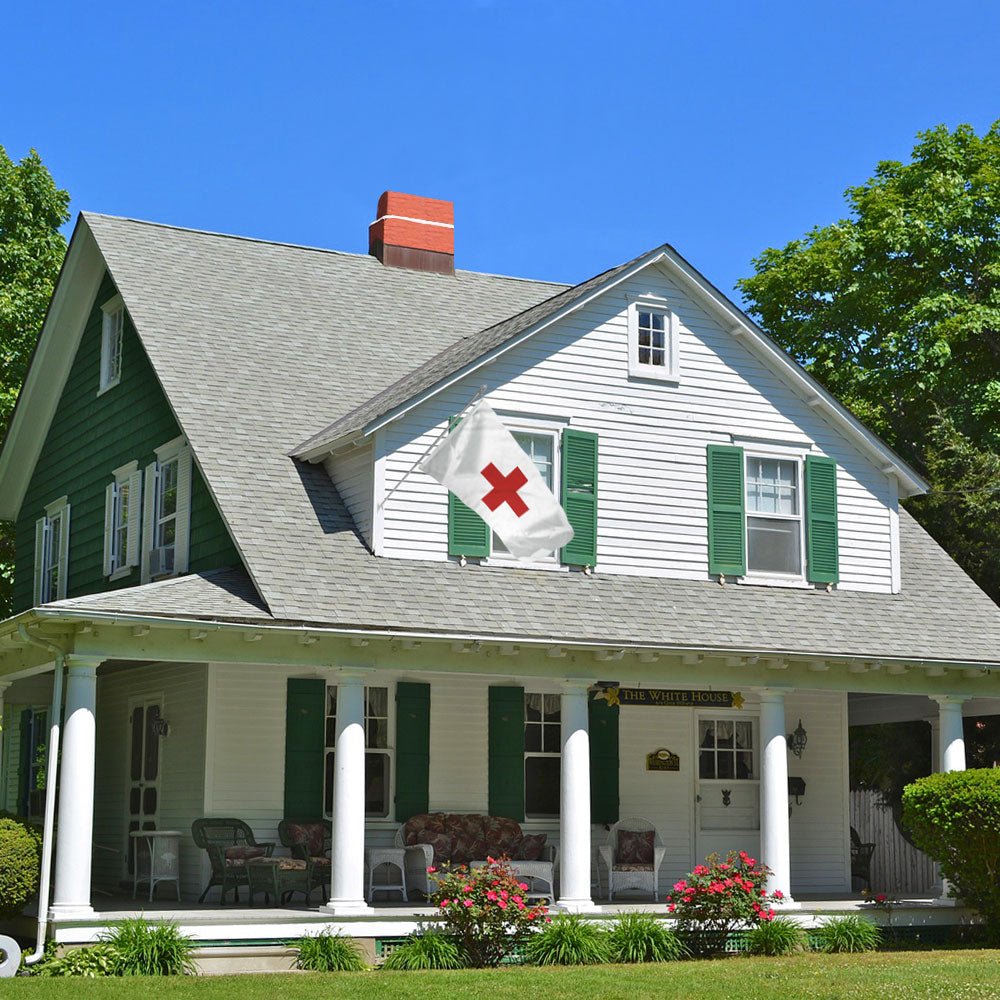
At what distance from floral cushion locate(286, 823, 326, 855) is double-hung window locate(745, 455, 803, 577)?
19.0 feet

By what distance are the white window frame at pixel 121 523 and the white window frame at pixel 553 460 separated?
4.94 meters

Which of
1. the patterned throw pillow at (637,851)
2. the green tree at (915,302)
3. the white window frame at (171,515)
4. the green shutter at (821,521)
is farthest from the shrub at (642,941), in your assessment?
the green tree at (915,302)

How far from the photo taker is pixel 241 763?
16.5 m

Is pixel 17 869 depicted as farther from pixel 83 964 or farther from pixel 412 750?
pixel 412 750

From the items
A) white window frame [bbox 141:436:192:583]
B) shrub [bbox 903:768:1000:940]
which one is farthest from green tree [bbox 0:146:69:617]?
Answer: shrub [bbox 903:768:1000:940]

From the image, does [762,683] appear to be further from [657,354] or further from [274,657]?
[274,657]

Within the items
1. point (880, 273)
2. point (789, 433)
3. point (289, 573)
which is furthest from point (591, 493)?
point (880, 273)

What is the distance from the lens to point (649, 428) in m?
18.0

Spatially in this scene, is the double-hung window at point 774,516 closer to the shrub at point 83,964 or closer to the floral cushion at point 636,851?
the floral cushion at point 636,851

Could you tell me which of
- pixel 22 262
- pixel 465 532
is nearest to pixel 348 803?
pixel 465 532

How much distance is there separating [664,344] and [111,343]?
753cm

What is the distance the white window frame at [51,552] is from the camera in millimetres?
22141

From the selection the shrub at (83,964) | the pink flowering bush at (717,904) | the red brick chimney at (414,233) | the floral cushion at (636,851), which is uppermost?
the red brick chimney at (414,233)

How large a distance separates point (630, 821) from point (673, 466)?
4.07 m
